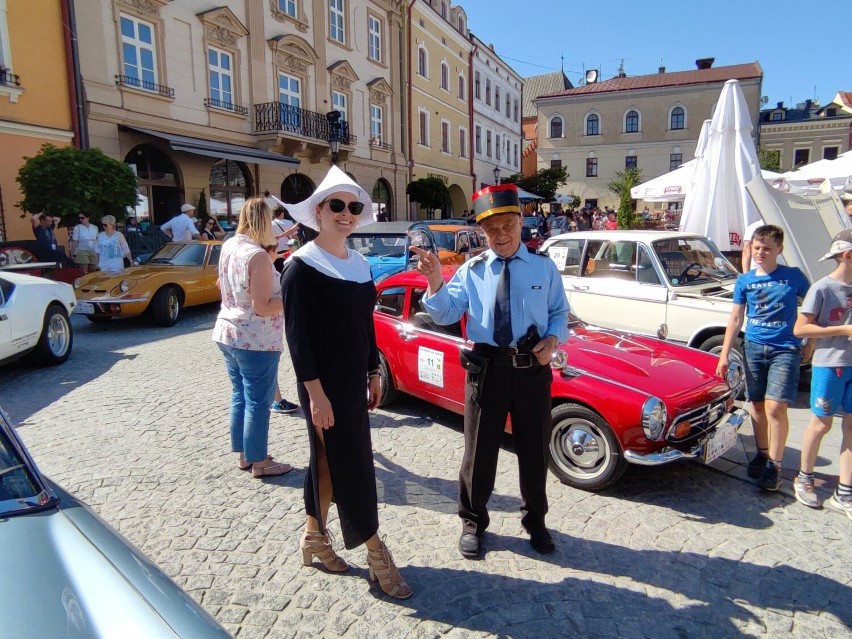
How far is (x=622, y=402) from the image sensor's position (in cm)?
364

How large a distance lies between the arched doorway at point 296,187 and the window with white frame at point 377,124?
5.25 metres

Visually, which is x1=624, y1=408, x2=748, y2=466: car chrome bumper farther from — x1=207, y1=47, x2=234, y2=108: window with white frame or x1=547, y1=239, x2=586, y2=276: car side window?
x1=207, y1=47, x2=234, y2=108: window with white frame

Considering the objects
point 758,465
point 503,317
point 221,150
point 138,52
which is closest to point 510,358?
point 503,317

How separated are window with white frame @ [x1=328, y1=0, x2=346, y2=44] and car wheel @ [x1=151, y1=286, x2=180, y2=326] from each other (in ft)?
57.5

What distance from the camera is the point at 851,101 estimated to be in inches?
2255

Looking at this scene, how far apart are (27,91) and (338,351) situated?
595 inches

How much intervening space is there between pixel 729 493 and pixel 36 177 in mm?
12852

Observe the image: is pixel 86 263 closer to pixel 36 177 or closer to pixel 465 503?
pixel 36 177

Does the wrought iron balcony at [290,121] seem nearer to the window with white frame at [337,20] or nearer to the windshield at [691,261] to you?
the window with white frame at [337,20]

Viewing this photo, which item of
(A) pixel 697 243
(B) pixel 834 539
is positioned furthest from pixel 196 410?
(A) pixel 697 243

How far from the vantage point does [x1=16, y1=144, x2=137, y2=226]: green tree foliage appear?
11.2m

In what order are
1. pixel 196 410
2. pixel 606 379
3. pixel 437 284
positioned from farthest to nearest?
pixel 196 410
pixel 606 379
pixel 437 284

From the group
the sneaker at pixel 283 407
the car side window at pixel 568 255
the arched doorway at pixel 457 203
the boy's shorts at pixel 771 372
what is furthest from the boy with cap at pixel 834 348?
the arched doorway at pixel 457 203

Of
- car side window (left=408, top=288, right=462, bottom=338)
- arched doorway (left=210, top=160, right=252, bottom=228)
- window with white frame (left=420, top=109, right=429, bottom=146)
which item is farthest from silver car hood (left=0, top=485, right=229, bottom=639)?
window with white frame (left=420, top=109, right=429, bottom=146)
